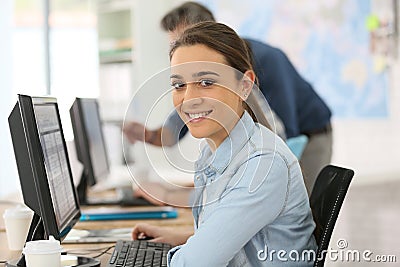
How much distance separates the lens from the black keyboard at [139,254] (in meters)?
1.76

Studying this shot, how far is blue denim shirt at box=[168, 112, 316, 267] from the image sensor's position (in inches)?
57.6

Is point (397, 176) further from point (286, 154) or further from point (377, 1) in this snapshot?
point (286, 154)

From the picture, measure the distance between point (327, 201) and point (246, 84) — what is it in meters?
0.35

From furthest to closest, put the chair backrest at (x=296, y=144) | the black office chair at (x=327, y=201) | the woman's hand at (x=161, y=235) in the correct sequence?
the chair backrest at (x=296, y=144), the woman's hand at (x=161, y=235), the black office chair at (x=327, y=201)

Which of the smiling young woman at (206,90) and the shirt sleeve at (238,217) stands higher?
the smiling young woman at (206,90)

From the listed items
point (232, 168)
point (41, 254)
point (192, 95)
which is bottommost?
point (41, 254)

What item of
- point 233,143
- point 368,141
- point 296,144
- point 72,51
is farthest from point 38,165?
point 368,141

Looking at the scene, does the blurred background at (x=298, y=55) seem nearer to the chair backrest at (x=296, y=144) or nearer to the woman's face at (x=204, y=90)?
the chair backrest at (x=296, y=144)

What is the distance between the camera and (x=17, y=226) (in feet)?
6.53

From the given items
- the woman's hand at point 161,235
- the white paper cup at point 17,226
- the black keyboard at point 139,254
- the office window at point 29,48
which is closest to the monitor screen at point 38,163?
the black keyboard at point 139,254

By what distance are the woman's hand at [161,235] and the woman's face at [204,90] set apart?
1.75 ft

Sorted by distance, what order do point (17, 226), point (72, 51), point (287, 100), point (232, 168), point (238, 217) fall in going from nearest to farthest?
point (238, 217) < point (232, 168) < point (17, 226) < point (287, 100) < point (72, 51)

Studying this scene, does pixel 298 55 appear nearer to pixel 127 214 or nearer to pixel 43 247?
pixel 127 214

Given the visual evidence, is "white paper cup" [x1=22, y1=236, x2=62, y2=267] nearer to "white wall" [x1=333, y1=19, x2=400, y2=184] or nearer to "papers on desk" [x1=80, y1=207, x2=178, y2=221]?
"papers on desk" [x1=80, y1=207, x2=178, y2=221]
